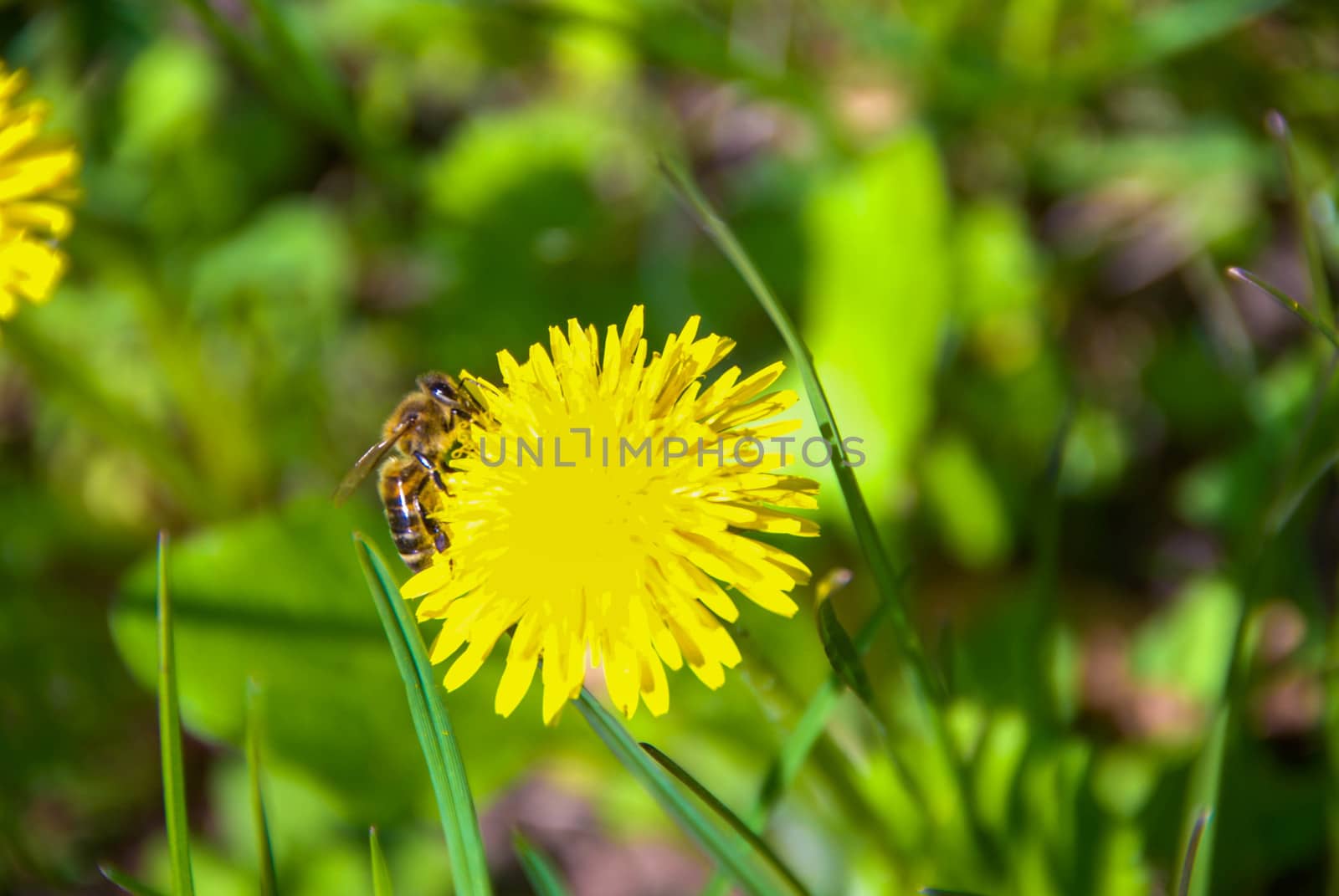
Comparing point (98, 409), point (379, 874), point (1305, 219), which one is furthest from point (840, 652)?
point (98, 409)

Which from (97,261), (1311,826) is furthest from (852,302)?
(97,261)

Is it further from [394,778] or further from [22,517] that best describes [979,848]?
[22,517]

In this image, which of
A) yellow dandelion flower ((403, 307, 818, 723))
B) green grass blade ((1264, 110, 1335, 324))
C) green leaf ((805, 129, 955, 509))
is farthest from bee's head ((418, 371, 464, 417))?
green grass blade ((1264, 110, 1335, 324))

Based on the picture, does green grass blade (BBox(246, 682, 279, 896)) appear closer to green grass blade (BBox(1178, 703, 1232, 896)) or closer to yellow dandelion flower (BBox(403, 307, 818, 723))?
yellow dandelion flower (BBox(403, 307, 818, 723))

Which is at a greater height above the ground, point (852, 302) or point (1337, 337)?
point (852, 302)

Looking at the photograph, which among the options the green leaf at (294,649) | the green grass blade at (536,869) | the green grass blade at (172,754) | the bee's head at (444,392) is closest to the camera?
the green grass blade at (172,754)

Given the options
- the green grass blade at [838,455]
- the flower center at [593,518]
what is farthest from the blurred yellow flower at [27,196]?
the green grass blade at [838,455]

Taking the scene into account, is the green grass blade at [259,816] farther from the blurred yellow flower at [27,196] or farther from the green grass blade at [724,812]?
the blurred yellow flower at [27,196]
